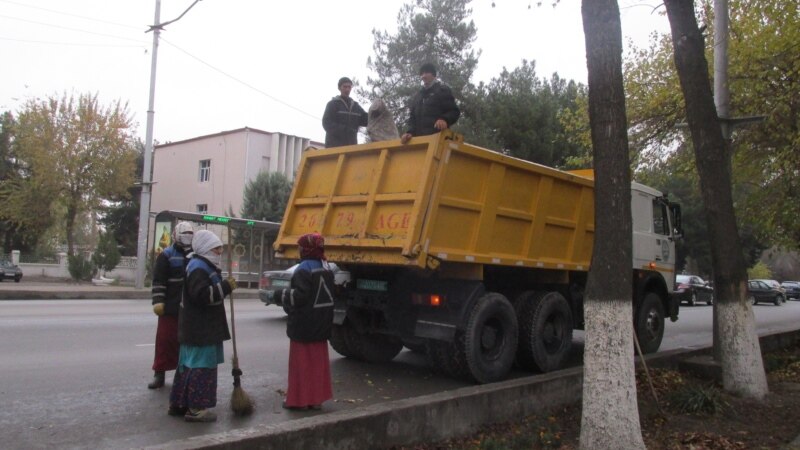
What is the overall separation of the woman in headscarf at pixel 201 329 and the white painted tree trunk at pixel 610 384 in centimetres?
305

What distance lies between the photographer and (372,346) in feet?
28.1

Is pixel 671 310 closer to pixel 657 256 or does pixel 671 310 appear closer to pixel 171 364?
pixel 657 256

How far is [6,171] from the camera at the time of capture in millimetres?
41938

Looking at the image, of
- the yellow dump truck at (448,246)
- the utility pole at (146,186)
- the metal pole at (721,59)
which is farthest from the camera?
the utility pole at (146,186)

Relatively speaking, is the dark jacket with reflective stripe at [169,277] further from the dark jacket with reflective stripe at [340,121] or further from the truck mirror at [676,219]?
the truck mirror at [676,219]

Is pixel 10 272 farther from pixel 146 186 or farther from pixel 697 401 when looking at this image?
pixel 697 401

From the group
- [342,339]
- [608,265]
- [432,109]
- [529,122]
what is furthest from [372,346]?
[529,122]

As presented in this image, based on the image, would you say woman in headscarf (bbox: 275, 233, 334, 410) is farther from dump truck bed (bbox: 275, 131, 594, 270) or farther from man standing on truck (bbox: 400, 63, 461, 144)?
man standing on truck (bbox: 400, 63, 461, 144)

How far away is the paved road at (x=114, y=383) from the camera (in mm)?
5203

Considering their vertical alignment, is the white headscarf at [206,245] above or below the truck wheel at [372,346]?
above

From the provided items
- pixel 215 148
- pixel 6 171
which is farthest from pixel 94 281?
pixel 6 171

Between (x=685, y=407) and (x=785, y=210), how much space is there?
30.5 feet

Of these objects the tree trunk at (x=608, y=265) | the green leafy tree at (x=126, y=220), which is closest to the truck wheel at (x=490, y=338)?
the tree trunk at (x=608, y=265)

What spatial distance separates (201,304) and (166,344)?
1.61 metres
